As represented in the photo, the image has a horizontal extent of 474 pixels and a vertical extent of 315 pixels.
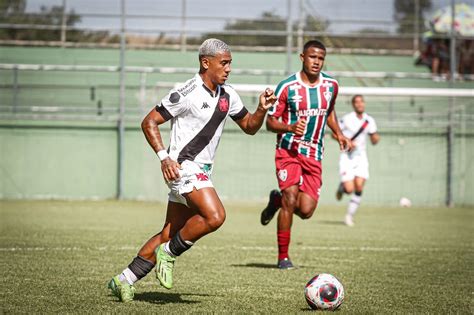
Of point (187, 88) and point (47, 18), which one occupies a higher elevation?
point (47, 18)

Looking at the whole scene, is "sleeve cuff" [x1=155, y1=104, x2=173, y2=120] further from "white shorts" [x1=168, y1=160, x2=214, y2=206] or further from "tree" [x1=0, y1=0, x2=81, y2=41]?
"tree" [x1=0, y1=0, x2=81, y2=41]

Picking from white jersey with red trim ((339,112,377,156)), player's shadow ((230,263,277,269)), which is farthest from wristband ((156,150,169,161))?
white jersey with red trim ((339,112,377,156))

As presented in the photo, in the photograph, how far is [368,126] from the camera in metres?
16.7

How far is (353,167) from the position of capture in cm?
1655

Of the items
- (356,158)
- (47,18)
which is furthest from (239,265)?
(47,18)

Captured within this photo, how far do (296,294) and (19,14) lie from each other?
64.2ft

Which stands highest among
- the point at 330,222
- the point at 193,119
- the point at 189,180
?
the point at 193,119

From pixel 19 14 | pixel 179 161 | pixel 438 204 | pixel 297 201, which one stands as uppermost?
pixel 19 14

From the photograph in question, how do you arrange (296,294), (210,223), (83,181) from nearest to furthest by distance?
1. (210,223)
2. (296,294)
3. (83,181)

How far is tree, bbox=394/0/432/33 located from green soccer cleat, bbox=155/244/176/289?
64.8ft

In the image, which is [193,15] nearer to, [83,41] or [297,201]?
[83,41]

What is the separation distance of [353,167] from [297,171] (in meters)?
6.98

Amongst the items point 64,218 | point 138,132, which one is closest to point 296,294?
point 64,218

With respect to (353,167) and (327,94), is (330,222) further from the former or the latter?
(327,94)
